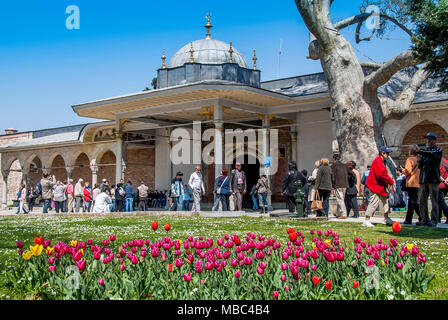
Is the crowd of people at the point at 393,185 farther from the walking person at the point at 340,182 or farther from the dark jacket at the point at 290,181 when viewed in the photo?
the dark jacket at the point at 290,181

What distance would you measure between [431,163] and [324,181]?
2669mm

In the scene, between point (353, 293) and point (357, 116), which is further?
point (357, 116)

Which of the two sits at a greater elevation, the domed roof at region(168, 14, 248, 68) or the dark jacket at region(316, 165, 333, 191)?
the domed roof at region(168, 14, 248, 68)

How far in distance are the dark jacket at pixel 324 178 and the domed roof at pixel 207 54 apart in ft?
38.7

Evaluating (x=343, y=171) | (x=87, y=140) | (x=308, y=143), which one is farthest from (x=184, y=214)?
(x=87, y=140)

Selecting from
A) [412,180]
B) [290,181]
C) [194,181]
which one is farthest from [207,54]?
[412,180]

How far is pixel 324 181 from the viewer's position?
34.0ft

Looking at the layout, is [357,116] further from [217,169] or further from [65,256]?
[65,256]

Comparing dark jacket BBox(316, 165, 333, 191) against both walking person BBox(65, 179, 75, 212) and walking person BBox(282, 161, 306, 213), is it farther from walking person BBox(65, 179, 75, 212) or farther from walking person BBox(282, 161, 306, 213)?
walking person BBox(65, 179, 75, 212)

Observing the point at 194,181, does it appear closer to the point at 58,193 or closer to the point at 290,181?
the point at 290,181

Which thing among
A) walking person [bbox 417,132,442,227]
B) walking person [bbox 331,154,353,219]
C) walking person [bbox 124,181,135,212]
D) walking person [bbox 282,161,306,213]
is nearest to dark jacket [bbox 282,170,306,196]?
walking person [bbox 282,161,306,213]

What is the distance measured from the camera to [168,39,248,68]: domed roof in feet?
69.2

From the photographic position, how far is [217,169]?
15383 mm
